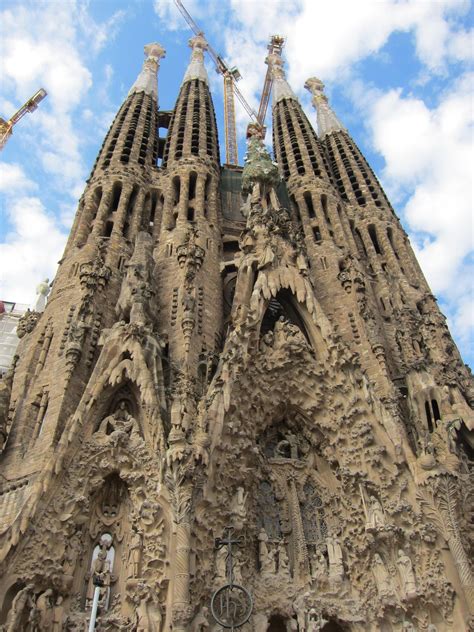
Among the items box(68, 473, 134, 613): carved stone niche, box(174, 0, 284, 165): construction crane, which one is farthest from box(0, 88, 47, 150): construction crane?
box(68, 473, 134, 613): carved stone niche

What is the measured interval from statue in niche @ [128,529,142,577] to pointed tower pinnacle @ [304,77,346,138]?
77.0 ft

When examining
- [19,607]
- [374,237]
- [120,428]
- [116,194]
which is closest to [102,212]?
[116,194]

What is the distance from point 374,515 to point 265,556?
8.05 ft

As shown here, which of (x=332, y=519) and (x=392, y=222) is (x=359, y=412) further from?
(x=392, y=222)

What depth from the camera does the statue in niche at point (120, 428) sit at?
1130 centimetres

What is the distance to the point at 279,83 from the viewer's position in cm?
3288

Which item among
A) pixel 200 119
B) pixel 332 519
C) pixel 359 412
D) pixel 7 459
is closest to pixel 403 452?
pixel 359 412

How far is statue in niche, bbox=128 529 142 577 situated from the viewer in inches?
397

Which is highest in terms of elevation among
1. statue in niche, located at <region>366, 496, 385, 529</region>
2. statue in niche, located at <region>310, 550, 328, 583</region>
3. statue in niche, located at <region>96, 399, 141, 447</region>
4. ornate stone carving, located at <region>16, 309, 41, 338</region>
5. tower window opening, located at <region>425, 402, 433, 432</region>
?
ornate stone carving, located at <region>16, 309, 41, 338</region>

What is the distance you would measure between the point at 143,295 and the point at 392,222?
11.9 m

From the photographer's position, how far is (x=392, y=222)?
2191cm

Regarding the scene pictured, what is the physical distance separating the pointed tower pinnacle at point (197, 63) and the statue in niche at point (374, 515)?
24015 mm

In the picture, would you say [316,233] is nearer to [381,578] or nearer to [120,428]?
[120,428]

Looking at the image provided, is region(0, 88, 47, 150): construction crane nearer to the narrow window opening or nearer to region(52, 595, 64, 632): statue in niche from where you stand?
the narrow window opening
